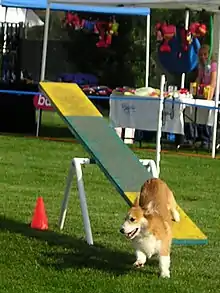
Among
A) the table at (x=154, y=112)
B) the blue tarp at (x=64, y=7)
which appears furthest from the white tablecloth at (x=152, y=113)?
the blue tarp at (x=64, y=7)

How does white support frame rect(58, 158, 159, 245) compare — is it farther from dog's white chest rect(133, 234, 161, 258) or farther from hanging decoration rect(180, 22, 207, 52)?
hanging decoration rect(180, 22, 207, 52)

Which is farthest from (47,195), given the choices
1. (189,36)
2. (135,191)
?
(189,36)

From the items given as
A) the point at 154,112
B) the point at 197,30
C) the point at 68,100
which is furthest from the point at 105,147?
the point at 197,30

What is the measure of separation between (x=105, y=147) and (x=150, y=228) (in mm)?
1843

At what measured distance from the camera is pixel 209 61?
17.8 meters

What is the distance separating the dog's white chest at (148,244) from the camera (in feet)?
22.4

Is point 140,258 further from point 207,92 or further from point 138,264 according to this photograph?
point 207,92

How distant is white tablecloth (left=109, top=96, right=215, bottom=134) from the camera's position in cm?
1656

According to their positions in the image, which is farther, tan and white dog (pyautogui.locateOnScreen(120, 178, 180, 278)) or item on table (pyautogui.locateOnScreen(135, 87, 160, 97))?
item on table (pyautogui.locateOnScreen(135, 87, 160, 97))

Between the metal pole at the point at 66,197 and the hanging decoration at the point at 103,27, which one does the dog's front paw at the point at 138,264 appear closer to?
the metal pole at the point at 66,197

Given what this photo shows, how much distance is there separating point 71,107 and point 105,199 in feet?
7.47

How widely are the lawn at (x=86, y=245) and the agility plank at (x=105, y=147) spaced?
31cm

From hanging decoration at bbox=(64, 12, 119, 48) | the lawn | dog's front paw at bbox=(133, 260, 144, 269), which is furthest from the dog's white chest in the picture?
hanging decoration at bbox=(64, 12, 119, 48)

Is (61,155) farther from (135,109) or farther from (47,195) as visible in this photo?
(47,195)
